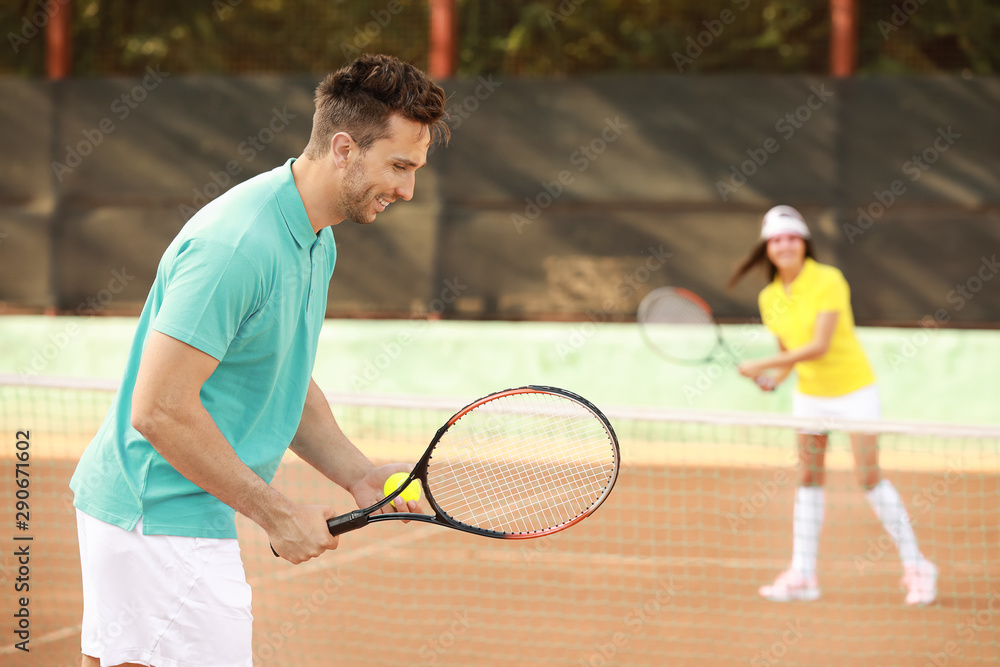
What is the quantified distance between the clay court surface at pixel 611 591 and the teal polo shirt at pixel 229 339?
2.16m

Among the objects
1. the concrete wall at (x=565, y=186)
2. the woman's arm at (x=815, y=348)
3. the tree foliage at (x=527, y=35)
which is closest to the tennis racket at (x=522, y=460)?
the woman's arm at (x=815, y=348)

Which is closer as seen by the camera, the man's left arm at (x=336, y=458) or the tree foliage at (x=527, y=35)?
the man's left arm at (x=336, y=458)

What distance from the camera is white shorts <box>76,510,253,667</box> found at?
6.30ft

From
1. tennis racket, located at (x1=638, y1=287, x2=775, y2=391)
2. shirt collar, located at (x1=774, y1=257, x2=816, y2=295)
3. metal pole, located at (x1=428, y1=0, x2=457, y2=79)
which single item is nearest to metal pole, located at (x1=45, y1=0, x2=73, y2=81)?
Result: metal pole, located at (x1=428, y1=0, x2=457, y2=79)

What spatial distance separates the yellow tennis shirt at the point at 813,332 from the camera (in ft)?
15.3

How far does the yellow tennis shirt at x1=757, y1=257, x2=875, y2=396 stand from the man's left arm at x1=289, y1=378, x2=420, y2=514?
2.94m

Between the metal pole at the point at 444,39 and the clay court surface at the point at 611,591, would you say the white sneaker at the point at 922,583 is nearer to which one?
the clay court surface at the point at 611,591

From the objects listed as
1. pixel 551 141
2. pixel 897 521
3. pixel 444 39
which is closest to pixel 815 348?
pixel 897 521

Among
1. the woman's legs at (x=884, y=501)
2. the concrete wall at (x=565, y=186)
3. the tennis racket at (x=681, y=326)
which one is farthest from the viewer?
the concrete wall at (x=565, y=186)

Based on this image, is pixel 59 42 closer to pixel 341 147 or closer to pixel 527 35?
pixel 527 35

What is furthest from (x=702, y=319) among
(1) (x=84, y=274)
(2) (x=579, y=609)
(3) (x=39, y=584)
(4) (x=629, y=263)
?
(1) (x=84, y=274)

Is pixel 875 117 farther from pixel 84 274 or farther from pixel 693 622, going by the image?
pixel 84 274

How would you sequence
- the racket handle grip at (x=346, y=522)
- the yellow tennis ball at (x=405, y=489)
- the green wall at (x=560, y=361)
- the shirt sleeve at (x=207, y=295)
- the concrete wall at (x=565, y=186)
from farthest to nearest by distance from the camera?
1. the concrete wall at (x=565, y=186)
2. the green wall at (x=560, y=361)
3. the yellow tennis ball at (x=405, y=489)
4. the racket handle grip at (x=346, y=522)
5. the shirt sleeve at (x=207, y=295)

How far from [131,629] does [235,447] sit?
388mm
